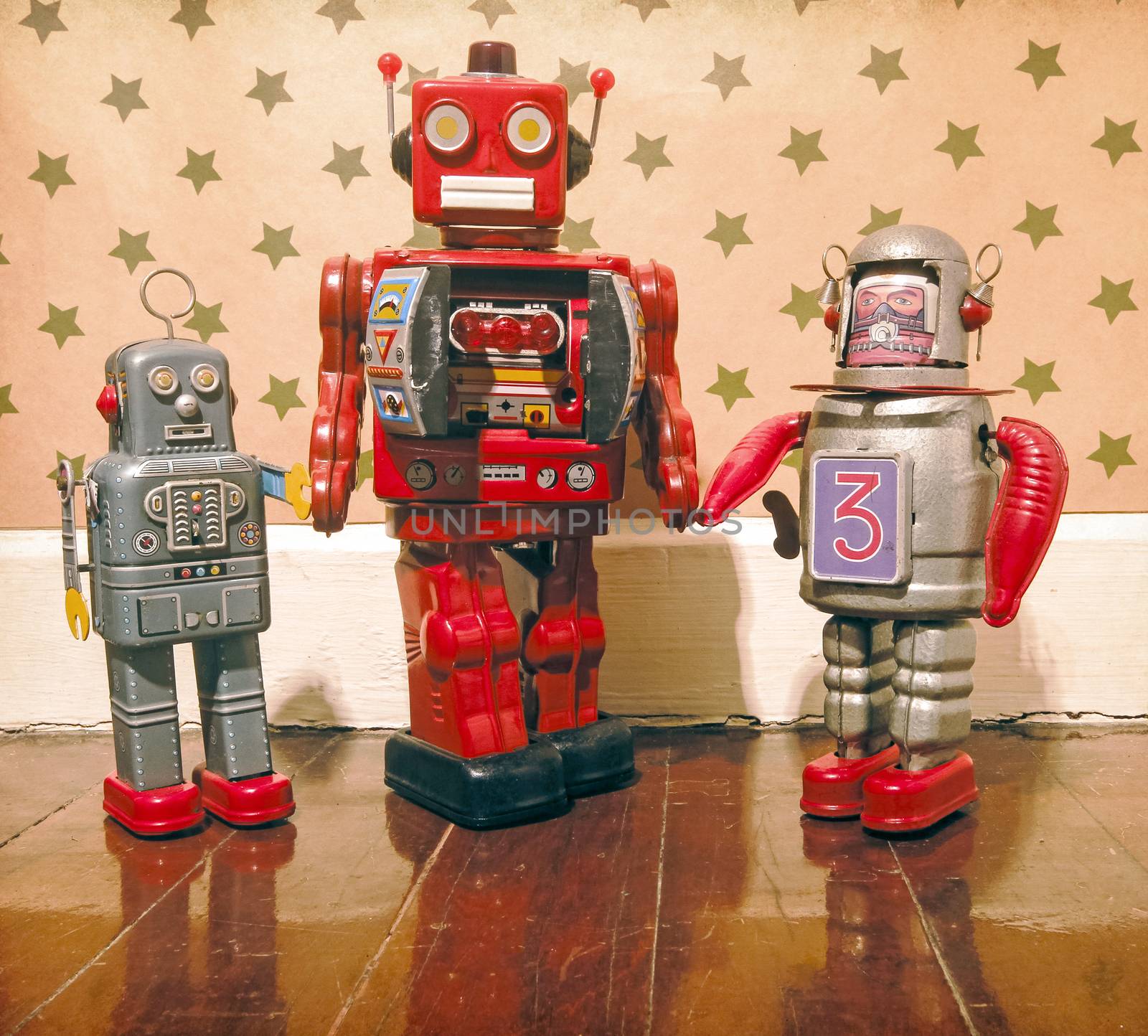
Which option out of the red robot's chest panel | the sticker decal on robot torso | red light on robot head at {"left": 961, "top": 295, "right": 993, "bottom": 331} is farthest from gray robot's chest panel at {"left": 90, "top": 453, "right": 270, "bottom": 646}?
red light on robot head at {"left": 961, "top": 295, "right": 993, "bottom": 331}

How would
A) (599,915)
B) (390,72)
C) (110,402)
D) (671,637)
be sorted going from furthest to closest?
(671,637)
(390,72)
(110,402)
(599,915)

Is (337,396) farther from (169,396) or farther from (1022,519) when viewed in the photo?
(1022,519)

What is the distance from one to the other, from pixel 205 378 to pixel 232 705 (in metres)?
0.59

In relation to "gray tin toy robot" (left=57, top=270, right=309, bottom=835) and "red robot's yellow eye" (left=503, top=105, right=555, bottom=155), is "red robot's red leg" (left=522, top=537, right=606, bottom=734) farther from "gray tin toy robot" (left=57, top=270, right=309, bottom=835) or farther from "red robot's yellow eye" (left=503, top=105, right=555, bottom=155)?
"red robot's yellow eye" (left=503, top=105, right=555, bottom=155)

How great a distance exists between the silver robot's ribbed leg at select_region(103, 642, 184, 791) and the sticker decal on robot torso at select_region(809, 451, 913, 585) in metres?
1.19

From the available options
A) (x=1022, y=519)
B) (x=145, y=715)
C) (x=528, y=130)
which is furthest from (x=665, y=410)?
(x=145, y=715)

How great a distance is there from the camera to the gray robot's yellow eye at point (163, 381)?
201 cm

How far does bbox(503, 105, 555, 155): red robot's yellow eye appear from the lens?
6.84 feet

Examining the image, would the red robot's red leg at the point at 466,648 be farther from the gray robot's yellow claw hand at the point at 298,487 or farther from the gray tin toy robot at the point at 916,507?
the gray tin toy robot at the point at 916,507

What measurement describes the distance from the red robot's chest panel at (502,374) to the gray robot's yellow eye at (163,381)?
13.2 inches

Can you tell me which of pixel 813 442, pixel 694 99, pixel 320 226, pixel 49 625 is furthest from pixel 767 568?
pixel 49 625

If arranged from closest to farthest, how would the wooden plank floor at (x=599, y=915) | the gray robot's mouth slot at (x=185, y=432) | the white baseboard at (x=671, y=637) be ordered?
the wooden plank floor at (x=599, y=915) < the gray robot's mouth slot at (x=185, y=432) < the white baseboard at (x=671, y=637)

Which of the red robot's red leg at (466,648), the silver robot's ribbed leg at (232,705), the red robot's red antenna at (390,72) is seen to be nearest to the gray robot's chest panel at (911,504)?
the red robot's red leg at (466,648)

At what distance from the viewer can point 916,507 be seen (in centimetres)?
199
